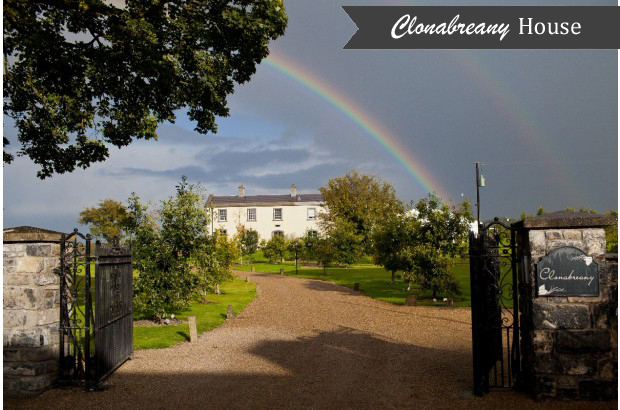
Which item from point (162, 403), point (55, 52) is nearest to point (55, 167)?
point (55, 52)

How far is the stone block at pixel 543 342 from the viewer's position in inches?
288

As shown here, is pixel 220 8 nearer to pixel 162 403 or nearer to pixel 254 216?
pixel 162 403

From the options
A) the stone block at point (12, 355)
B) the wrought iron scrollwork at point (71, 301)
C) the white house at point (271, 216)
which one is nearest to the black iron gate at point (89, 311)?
the wrought iron scrollwork at point (71, 301)

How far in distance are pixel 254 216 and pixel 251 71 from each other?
58.5 m

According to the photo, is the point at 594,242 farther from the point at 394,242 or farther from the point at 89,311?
the point at 394,242

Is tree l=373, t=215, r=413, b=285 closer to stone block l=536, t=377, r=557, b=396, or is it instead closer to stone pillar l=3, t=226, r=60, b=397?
stone block l=536, t=377, r=557, b=396

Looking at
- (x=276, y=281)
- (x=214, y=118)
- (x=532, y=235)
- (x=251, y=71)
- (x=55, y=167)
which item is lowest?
(x=276, y=281)

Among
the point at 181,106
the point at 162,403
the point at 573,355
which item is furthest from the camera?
the point at 181,106

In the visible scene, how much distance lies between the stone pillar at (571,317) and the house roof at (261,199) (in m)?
65.4

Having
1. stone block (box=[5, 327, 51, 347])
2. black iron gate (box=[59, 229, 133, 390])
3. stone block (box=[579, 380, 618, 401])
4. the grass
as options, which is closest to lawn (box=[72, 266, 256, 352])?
the grass

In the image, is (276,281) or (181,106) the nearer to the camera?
(181,106)

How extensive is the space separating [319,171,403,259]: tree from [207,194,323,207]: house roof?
15.7 meters

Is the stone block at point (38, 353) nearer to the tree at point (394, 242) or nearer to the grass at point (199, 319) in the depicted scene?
the grass at point (199, 319)

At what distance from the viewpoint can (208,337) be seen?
44.9 feet
